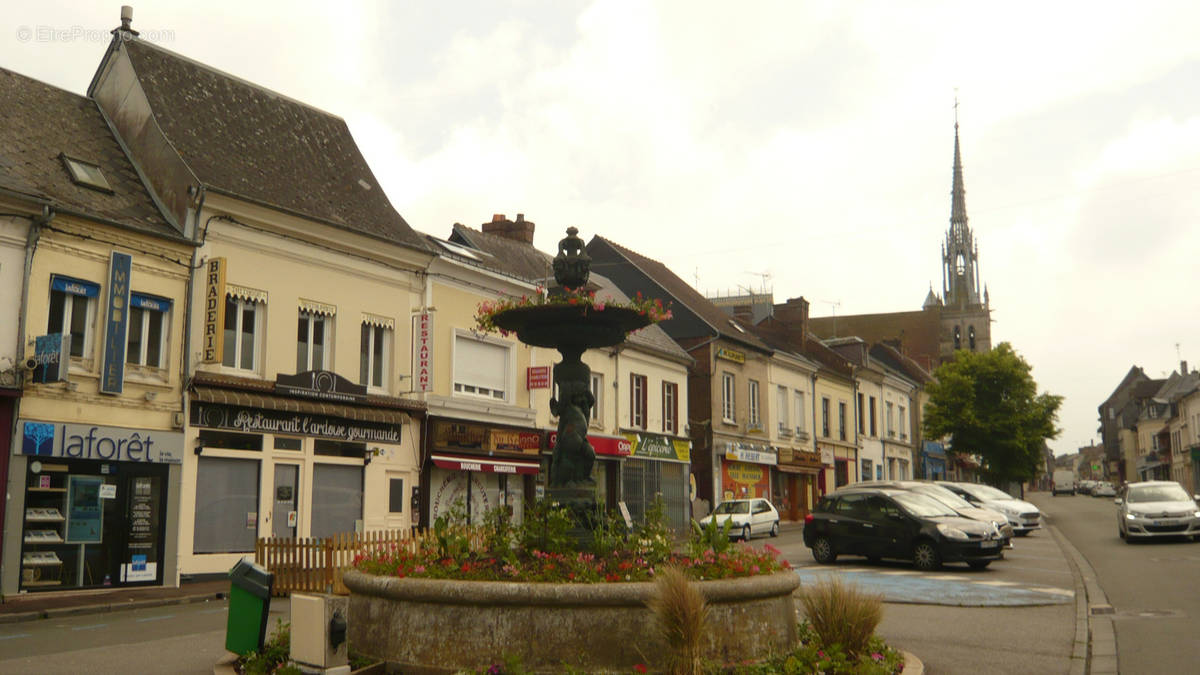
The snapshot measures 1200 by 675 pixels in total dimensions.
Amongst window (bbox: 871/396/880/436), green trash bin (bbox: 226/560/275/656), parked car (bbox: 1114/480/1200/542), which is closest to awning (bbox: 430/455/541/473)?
green trash bin (bbox: 226/560/275/656)

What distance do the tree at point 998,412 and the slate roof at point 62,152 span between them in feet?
136

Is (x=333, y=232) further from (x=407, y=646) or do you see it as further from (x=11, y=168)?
(x=407, y=646)

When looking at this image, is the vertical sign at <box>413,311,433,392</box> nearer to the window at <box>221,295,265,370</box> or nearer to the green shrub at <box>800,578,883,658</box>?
the window at <box>221,295,265,370</box>

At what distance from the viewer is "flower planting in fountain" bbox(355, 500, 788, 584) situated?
319 inches

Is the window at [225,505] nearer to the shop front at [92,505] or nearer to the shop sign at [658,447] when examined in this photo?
the shop front at [92,505]

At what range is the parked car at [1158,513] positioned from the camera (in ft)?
75.3

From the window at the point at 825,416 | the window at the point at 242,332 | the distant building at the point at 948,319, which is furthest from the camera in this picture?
the distant building at the point at 948,319

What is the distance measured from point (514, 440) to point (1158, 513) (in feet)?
51.1

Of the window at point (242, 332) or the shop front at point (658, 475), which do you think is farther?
the shop front at point (658, 475)

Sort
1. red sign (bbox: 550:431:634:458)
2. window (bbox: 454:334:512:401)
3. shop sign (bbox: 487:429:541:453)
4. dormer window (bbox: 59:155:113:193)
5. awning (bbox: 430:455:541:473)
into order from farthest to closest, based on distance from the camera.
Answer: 1. red sign (bbox: 550:431:634:458)
2. shop sign (bbox: 487:429:541:453)
3. window (bbox: 454:334:512:401)
4. awning (bbox: 430:455:541:473)
5. dormer window (bbox: 59:155:113:193)

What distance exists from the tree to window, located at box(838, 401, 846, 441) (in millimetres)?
6751

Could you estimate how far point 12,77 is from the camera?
61.0 feet

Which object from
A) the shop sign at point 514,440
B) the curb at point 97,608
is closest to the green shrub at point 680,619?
the curb at point 97,608

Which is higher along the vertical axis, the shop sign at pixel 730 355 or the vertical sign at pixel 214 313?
the shop sign at pixel 730 355
